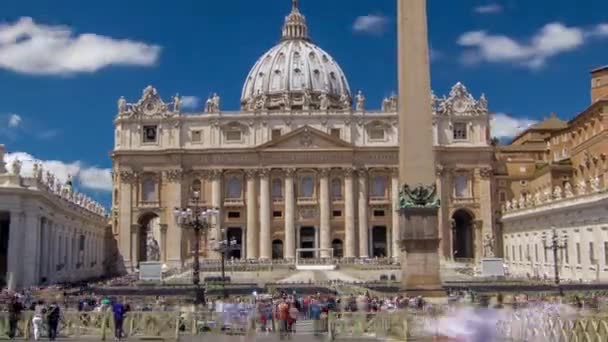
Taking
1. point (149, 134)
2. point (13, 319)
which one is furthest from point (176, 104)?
point (13, 319)

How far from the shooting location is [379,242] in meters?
85.1

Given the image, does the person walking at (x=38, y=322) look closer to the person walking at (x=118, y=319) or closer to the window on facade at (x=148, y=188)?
the person walking at (x=118, y=319)

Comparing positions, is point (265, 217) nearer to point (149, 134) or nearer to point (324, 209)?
point (324, 209)

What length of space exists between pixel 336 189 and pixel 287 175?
5205 millimetres

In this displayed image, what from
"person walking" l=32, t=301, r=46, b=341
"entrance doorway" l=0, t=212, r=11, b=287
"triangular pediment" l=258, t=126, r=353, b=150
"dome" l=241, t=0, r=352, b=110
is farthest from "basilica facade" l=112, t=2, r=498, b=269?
"person walking" l=32, t=301, r=46, b=341

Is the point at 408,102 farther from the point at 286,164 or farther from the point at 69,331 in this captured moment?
the point at 286,164

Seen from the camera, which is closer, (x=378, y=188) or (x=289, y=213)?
(x=289, y=213)

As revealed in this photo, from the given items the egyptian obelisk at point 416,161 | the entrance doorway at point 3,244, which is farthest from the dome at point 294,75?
the egyptian obelisk at point 416,161

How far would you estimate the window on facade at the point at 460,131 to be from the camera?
84500mm

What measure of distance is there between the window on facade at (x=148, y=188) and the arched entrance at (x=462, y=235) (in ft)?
100.0

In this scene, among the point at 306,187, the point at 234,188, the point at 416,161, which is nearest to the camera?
the point at 416,161

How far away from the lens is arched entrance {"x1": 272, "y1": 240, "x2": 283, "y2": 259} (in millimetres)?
84000

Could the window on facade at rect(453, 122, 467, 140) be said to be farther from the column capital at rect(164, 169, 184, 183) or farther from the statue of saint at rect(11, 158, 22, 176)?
the statue of saint at rect(11, 158, 22, 176)

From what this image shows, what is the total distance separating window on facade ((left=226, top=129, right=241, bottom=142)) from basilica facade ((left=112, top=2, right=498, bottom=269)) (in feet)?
0.33
